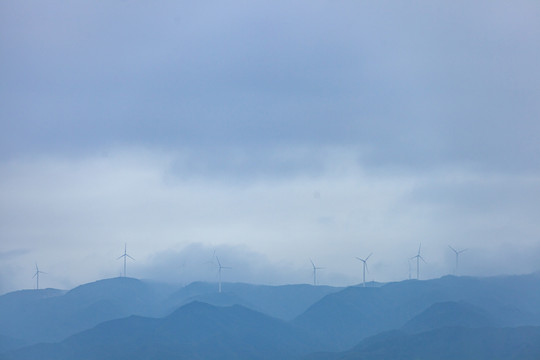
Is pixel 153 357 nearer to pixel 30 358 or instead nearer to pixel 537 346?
pixel 30 358

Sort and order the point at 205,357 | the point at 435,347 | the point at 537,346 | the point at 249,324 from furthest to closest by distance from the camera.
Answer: the point at 249,324
the point at 205,357
the point at 435,347
the point at 537,346

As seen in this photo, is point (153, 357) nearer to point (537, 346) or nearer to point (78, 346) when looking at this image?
point (78, 346)

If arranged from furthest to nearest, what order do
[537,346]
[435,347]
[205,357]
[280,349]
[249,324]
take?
[249,324], [280,349], [205,357], [435,347], [537,346]

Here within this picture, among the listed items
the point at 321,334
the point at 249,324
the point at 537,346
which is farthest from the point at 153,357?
the point at 537,346

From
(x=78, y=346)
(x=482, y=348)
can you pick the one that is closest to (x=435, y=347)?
(x=482, y=348)

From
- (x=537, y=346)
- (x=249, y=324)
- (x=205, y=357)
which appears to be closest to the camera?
(x=537, y=346)

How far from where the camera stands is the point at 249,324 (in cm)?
18962

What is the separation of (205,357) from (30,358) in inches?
1455

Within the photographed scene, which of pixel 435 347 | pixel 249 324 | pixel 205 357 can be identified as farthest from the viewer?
pixel 249 324

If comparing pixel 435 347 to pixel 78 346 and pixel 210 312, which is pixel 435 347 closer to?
pixel 210 312

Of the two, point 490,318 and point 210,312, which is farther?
point 210,312

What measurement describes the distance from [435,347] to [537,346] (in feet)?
62.4

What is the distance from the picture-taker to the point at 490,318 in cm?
18175

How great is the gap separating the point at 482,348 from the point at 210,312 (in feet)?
230
